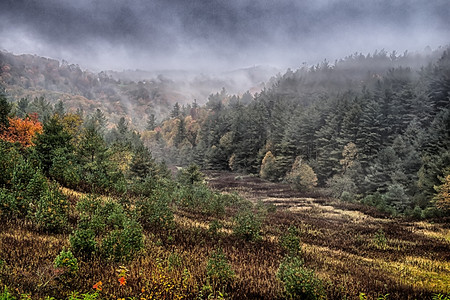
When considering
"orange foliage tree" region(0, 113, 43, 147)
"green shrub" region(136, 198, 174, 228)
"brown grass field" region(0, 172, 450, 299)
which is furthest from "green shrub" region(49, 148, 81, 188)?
"orange foliage tree" region(0, 113, 43, 147)

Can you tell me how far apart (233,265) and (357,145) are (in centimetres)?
4912

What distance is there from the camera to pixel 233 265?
873 centimetres

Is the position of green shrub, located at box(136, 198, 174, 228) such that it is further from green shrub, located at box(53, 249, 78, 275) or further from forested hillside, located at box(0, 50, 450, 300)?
green shrub, located at box(53, 249, 78, 275)

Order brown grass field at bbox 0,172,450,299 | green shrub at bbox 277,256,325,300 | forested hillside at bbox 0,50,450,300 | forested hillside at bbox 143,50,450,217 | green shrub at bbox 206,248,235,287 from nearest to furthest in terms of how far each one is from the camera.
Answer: brown grass field at bbox 0,172,450,299, green shrub at bbox 277,256,325,300, forested hillside at bbox 0,50,450,300, green shrub at bbox 206,248,235,287, forested hillside at bbox 143,50,450,217

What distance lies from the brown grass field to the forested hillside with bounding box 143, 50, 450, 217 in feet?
53.6

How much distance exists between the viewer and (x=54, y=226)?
31.1ft

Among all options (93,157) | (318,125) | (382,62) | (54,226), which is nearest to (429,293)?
(54,226)

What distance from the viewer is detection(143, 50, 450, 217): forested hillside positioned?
111 feet

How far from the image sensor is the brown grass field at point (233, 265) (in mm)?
5871

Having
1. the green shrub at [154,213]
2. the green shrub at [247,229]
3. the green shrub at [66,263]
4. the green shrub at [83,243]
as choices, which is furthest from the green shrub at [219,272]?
the green shrub at [154,213]

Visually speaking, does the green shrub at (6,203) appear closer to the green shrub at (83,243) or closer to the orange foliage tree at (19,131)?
the green shrub at (83,243)

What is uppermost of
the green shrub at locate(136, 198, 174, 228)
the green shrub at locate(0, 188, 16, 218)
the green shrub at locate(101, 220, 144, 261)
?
the green shrub at locate(0, 188, 16, 218)

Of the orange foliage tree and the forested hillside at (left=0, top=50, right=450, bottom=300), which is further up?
the orange foliage tree

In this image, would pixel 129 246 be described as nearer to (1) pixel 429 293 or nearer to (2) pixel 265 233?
(1) pixel 429 293
